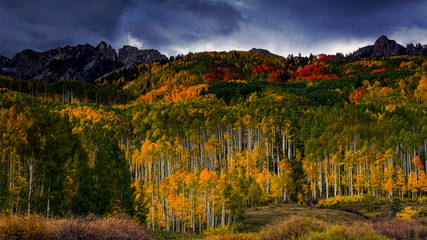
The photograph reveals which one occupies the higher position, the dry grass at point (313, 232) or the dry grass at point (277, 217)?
the dry grass at point (313, 232)

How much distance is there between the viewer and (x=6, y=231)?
1299 centimetres

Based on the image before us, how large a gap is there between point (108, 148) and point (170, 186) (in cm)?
1923

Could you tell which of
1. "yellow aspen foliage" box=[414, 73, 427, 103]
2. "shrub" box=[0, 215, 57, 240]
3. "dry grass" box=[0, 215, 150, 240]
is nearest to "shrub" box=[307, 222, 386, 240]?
"dry grass" box=[0, 215, 150, 240]

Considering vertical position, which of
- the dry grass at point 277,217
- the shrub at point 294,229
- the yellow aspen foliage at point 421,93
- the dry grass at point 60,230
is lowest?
the dry grass at point 277,217

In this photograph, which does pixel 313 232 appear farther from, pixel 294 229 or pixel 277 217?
pixel 277 217

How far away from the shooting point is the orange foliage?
18290 centimetres

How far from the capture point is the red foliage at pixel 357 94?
600 feet

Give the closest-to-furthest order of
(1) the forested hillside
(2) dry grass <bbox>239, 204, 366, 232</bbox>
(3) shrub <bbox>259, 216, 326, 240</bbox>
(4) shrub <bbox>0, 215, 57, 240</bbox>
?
(4) shrub <bbox>0, 215, 57, 240</bbox> → (3) shrub <bbox>259, 216, 326, 240</bbox> → (1) the forested hillside → (2) dry grass <bbox>239, 204, 366, 232</bbox>

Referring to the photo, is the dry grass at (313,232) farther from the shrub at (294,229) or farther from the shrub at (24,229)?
the shrub at (24,229)

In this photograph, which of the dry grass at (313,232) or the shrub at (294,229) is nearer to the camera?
the dry grass at (313,232)

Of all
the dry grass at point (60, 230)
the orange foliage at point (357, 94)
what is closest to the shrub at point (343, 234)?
the dry grass at point (60, 230)

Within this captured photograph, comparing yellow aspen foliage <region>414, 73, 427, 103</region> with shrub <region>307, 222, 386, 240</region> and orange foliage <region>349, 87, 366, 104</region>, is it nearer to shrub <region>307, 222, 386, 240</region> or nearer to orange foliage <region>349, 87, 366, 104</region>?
orange foliage <region>349, 87, 366, 104</region>

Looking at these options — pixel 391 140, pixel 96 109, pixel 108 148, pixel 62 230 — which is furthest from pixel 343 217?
pixel 96 109

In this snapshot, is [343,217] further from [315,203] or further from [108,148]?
[108,148]
